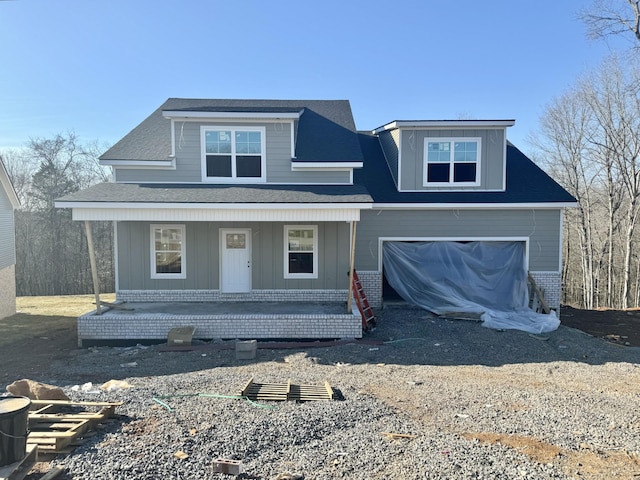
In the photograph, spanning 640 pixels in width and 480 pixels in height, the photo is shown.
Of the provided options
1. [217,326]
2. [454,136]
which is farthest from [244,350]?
[454,136]

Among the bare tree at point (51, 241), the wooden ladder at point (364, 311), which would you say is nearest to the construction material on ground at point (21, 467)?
the wooden ladder at point (364, 311)

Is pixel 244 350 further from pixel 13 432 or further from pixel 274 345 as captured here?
pixel 13 432

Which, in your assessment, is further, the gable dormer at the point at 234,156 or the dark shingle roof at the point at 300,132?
the dark shingle roof at the point at 300,132

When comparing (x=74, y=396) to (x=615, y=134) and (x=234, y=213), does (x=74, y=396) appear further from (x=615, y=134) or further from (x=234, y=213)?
(x=615, y=134)

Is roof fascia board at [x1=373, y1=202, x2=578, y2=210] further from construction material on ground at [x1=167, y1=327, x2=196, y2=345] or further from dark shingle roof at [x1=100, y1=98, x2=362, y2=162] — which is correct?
construction material on ground at [x1=167, y1=327, x2=196, y2=345]

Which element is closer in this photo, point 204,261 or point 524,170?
point 204,261

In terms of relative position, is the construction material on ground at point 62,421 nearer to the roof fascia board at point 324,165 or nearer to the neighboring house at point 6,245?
the roof fascia board at point 324,165

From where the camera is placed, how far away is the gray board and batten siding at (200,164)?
477 inches

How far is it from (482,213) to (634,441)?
8.99 meters

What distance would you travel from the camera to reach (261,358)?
8906 mm

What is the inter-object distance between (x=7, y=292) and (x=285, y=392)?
14.2m

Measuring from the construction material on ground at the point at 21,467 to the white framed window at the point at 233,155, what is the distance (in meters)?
8.86

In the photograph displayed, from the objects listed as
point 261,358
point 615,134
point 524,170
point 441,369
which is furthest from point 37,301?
point 615,134

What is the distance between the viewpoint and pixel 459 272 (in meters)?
13.3
